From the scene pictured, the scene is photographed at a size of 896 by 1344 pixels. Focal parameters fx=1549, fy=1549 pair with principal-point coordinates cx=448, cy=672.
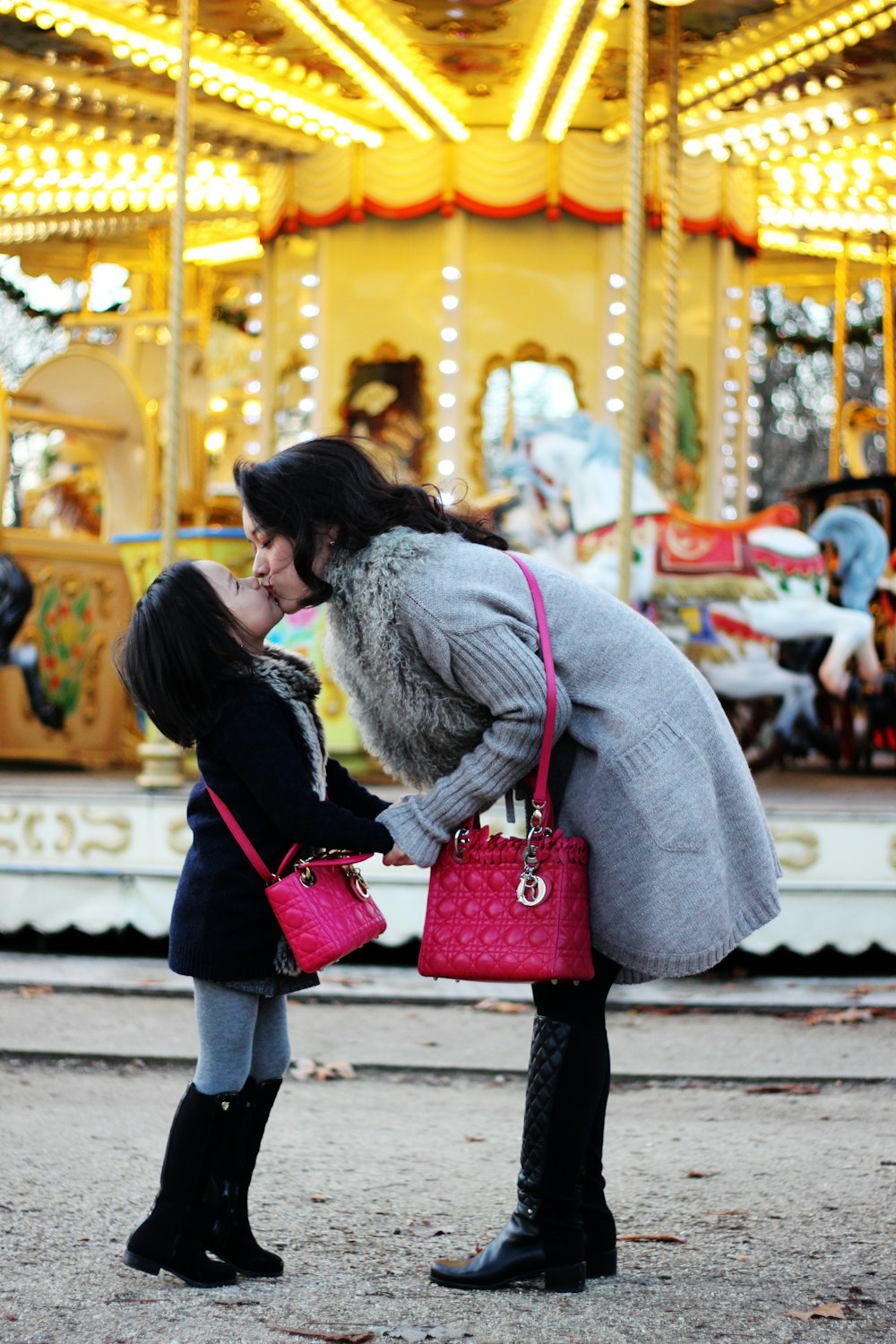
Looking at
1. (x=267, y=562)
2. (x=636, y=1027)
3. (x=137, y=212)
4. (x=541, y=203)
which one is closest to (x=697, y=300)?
(x=541, y=203)

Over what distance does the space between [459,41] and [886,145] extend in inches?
136

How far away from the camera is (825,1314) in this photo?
2.34m

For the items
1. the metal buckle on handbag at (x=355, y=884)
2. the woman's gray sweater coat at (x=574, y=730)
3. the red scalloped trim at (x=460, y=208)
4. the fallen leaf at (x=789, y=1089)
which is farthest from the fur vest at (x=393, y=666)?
the red scalloped trim at (x=460, y=208)

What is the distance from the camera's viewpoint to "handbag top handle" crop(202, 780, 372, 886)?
2.48 metres

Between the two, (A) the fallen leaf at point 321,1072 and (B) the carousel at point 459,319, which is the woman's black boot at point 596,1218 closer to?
(A) the fallen leaf at point 321,1072

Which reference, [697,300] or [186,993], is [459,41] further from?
[186,993]

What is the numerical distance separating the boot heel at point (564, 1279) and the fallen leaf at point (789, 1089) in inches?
67.8

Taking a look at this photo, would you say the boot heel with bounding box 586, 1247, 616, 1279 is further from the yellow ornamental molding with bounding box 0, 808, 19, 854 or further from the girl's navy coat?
the yellow ornamental molding with bounding box 0, 808, 19, 854

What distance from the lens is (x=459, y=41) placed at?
8734 millimetres

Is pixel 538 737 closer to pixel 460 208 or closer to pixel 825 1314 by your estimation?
pixel 825 1314

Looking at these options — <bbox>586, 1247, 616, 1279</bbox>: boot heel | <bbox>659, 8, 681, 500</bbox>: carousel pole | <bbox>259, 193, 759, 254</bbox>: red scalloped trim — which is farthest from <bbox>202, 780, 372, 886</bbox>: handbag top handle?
<bbox>259, 193, 759, 254</bbox>: red scalloped trim

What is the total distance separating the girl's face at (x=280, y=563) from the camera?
2.46 metres

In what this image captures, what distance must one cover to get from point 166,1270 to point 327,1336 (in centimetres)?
38

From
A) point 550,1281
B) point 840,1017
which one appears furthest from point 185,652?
point 840,1017
